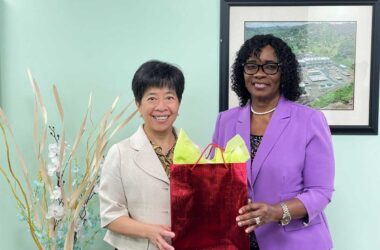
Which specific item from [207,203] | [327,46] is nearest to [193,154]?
[207,203]

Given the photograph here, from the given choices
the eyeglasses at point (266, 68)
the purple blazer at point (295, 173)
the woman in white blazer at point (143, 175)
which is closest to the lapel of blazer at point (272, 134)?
the purple blazer at point (295, 173)

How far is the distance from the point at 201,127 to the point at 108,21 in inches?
26.7

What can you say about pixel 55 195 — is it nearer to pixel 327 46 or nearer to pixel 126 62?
pixel 126 62

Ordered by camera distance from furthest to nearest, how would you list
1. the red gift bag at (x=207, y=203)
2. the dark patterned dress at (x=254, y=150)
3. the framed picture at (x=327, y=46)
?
the framed picture at (x=327, y=46) → the dark patterned dress at (x=254, y=150) → the red gift bag at (x=207, y=203)

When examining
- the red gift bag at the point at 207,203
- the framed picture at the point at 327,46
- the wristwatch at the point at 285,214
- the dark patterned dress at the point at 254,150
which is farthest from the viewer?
the framed picture at the point at 327,46

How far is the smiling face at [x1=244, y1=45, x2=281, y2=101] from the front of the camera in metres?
1.43

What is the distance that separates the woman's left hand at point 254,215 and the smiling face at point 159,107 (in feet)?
1.24

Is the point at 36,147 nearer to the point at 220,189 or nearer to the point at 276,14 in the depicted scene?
the point at 220,189

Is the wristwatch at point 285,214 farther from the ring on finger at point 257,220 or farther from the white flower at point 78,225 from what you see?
the white flower at point 78,225

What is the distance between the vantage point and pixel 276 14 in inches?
76.7

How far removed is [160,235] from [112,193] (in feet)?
0.73

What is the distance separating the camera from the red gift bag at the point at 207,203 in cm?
118

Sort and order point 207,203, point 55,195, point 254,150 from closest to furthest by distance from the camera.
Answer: point 207,203 < point 254,150 < point 55,195

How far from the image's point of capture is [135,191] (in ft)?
4.33
